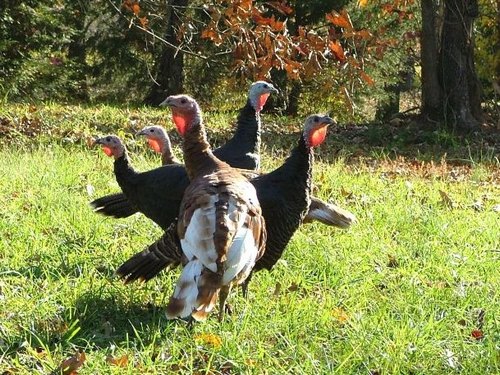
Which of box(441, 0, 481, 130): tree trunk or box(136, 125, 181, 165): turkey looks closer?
box(136, 125, 181, 165): turkey

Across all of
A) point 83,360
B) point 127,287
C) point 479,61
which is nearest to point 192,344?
point 83,360

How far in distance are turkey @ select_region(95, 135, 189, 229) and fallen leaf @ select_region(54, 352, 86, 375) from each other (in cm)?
132

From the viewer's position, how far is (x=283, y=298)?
3.66 metres

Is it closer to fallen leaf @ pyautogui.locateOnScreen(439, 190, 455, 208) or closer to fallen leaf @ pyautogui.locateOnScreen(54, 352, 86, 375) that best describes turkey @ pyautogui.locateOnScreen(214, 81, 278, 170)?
fallen leaf @ pyautogui.locateOnScreen(439, 190, 455, 208)

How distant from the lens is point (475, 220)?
17.4 feet

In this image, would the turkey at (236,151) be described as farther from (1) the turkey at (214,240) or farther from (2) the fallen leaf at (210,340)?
(2) the fallen leaf at (210,340)

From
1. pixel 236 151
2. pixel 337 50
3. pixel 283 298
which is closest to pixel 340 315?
pixel 283 298

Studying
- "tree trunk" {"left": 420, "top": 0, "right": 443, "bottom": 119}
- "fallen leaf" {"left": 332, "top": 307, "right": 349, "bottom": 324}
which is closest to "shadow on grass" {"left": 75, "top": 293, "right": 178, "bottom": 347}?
"fallen leaf" {"left": 332, "top": 307, "right": 349, "bottom": 324}

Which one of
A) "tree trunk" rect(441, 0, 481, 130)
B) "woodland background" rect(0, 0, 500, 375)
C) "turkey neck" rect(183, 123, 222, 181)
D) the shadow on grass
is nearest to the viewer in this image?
"woodland background" rect(0, 0, 500, 375)

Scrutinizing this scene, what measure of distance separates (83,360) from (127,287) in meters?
0.93

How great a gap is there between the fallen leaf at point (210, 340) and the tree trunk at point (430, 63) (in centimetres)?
914

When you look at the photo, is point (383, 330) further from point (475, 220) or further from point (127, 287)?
point (475, 220)

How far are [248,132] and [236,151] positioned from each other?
17 centimetres

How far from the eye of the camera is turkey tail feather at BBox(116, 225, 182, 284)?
346 centimetres
